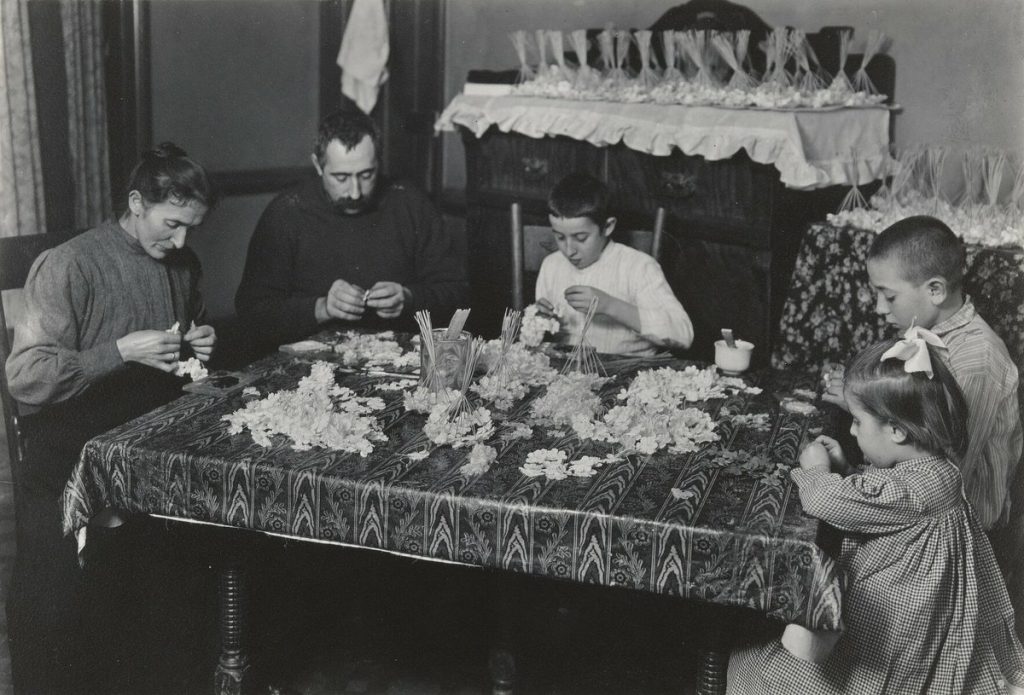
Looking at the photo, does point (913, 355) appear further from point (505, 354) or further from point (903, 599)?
point (505, 354)

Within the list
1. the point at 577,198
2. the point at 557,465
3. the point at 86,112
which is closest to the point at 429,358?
the point at 557,465

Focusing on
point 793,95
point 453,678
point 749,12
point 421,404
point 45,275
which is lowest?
point 453,678

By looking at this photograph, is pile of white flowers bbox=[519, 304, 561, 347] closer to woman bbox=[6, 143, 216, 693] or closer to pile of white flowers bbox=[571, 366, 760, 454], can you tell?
pile of white flowers bbox=[571, 366, 760, 454]

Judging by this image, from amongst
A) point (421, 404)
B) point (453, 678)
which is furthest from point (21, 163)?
point (453, 678)

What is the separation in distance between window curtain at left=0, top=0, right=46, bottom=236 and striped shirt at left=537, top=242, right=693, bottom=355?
159 cm

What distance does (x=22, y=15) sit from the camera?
2982mm

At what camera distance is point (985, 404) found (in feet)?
7.44

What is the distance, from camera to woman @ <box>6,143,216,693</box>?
2184mm

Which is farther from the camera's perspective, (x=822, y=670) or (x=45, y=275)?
(x=45, y=275)

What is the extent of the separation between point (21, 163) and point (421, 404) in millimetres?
1710

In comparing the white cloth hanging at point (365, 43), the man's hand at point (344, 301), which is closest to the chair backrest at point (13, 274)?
the man's hand at point (344, 301)

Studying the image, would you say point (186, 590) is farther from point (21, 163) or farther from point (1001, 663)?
point (1001, 663)

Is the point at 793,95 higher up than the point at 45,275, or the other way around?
the point at 793,95

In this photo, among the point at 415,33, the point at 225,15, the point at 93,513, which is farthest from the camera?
the point at 415,33
